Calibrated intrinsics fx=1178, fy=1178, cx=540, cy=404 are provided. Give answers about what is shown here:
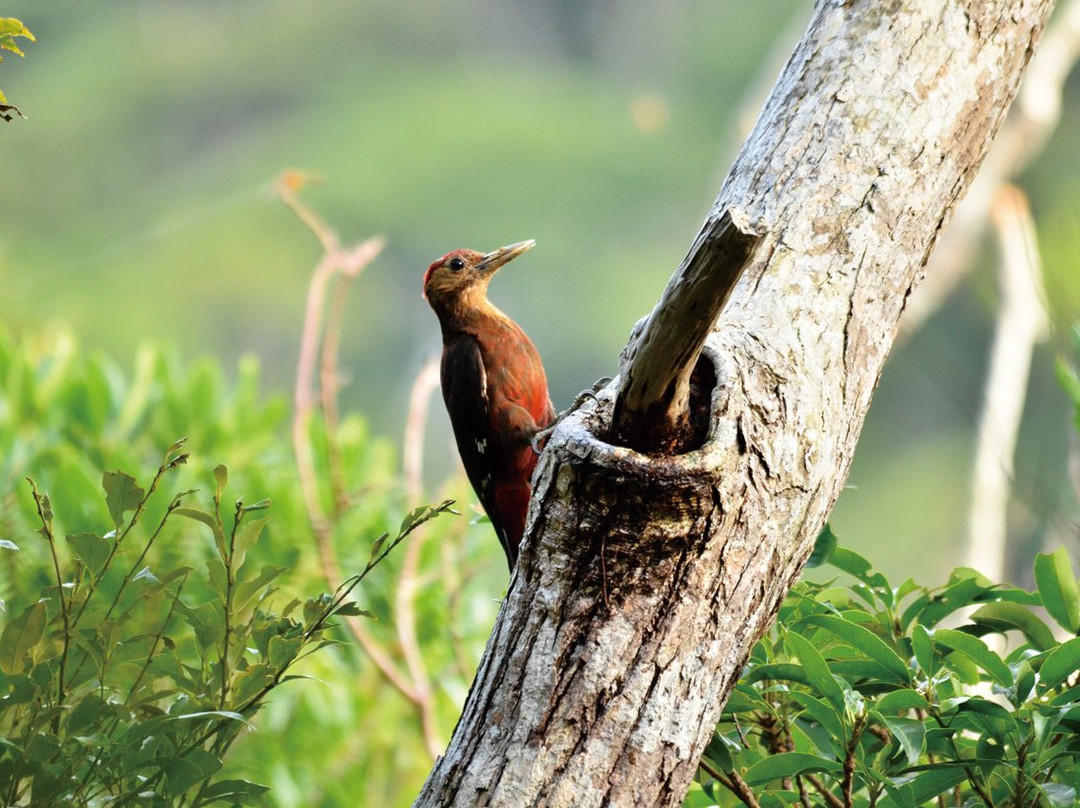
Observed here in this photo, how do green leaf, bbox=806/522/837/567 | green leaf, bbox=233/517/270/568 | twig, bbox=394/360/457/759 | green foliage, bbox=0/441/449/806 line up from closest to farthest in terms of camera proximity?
green foliage, bbox=0/441/449/806 < green leaf, bbox=233/517/270/568 < green leaf, bbox=806/522/837/567 < twig, bbox=394/360/457/759

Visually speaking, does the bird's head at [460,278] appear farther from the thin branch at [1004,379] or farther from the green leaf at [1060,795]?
the thin branch at [1004,379]

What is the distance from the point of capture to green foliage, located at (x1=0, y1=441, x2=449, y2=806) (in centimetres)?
75

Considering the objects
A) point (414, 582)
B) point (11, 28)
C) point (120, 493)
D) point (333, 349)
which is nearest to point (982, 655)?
point (120, 493)

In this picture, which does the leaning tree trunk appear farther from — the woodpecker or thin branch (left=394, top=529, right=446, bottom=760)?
thin branch (left=394, top=529, right=446, bottom=760)

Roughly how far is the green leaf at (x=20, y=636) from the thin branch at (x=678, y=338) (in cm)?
44

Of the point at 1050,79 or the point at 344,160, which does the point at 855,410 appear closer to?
the point at 1050,79

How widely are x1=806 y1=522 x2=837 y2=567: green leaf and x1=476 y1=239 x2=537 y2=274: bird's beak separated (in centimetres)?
141

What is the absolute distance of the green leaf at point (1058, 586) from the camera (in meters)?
1.00

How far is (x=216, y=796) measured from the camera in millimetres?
790

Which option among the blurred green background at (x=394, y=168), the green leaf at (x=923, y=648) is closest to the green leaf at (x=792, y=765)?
the green leaf at (x=923, y=648)

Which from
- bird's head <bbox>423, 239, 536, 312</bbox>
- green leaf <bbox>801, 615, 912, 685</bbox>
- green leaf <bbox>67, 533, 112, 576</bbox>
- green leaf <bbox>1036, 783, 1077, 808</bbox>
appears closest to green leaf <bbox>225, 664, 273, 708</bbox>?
green leaf <bbox>67, 533, 112, 576</bbox>

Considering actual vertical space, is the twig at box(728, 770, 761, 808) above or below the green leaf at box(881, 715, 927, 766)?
below

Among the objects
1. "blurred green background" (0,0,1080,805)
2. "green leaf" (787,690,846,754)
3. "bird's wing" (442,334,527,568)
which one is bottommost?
"green leaf" (787,690,846,754)

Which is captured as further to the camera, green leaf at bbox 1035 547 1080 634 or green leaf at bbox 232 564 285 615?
green leaf at bbox 1035 547 1080 634
